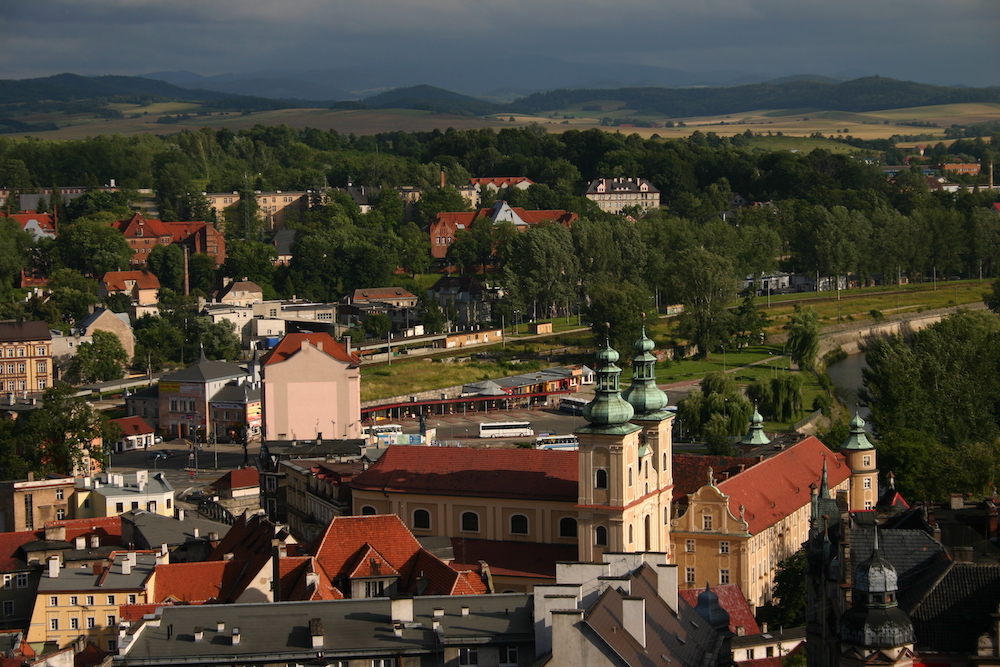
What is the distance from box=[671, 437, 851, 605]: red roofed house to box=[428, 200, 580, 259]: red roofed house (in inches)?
3344

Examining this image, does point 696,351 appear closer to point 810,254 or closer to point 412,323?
point 412,323

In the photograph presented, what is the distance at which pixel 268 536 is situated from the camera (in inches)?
1722

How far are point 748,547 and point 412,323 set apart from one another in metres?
70.2

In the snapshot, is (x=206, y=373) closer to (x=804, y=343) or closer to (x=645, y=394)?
(x=804, y=343)

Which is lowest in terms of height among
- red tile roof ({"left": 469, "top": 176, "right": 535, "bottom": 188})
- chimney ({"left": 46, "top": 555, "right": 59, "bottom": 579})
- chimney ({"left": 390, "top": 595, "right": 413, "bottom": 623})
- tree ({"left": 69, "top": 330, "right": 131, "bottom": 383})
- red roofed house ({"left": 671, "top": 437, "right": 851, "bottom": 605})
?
tree ({"left": 69, "top": 330, "right": 131, "bottom": 383})

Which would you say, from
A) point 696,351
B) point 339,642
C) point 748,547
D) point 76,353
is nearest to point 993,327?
point 696,351

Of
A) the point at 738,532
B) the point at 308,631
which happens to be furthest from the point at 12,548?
the point at 738,532

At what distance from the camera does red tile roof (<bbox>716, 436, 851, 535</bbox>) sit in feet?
173

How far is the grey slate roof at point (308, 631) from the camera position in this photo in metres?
31.3

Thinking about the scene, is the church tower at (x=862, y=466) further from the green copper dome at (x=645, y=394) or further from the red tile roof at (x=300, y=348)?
the red tile roof at (x=300, y=348)

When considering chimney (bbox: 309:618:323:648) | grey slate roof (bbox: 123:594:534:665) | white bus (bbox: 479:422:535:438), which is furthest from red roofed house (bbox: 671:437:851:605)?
white bus (bbox: 479:422:535:438)

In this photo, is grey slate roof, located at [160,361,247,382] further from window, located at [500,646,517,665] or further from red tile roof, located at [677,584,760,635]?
window, located at [500,646,517,665]

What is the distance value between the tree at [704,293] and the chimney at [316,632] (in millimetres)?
76178

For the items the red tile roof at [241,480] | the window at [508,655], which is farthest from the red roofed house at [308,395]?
the window at [508,655]
